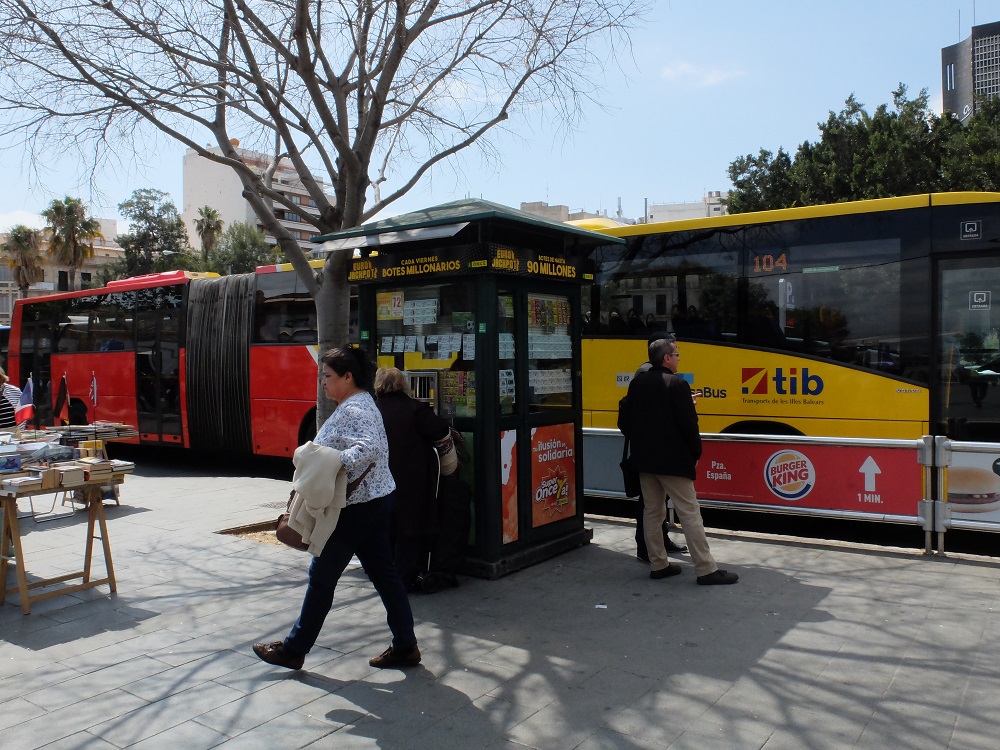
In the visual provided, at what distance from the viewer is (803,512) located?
294 inches

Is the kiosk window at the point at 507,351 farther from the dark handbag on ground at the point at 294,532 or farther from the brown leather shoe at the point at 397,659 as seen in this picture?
the brown leather shoe at the point at 397,659

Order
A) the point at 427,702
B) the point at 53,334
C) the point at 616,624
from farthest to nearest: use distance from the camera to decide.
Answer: the point at 53,334 → the point at 616,624 → the point at 427,702

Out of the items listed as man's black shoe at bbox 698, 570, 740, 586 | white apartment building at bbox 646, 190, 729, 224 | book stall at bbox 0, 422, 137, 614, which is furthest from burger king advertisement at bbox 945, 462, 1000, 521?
white apartment building at bbox 646, 190, 729, 224

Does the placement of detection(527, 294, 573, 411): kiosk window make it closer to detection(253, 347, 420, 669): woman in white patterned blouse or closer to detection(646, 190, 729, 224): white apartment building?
detection(253, 347, 420, 669): woman in white patterned blouse

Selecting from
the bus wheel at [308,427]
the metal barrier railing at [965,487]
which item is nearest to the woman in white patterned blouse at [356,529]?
the metal barrier railing at [965,487]

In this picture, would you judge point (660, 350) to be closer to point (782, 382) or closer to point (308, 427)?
point (782, 382)

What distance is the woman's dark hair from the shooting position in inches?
169

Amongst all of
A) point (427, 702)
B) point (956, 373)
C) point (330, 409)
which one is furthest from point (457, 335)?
point (956, 373)

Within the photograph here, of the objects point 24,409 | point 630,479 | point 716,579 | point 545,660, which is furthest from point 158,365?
point 545,660

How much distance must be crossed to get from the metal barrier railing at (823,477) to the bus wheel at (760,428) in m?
0.96

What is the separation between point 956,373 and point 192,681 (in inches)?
289

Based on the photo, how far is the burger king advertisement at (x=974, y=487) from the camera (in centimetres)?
661

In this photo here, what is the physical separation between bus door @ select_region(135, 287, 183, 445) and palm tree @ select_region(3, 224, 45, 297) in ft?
121

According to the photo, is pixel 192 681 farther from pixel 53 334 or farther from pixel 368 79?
pixel 53 334
